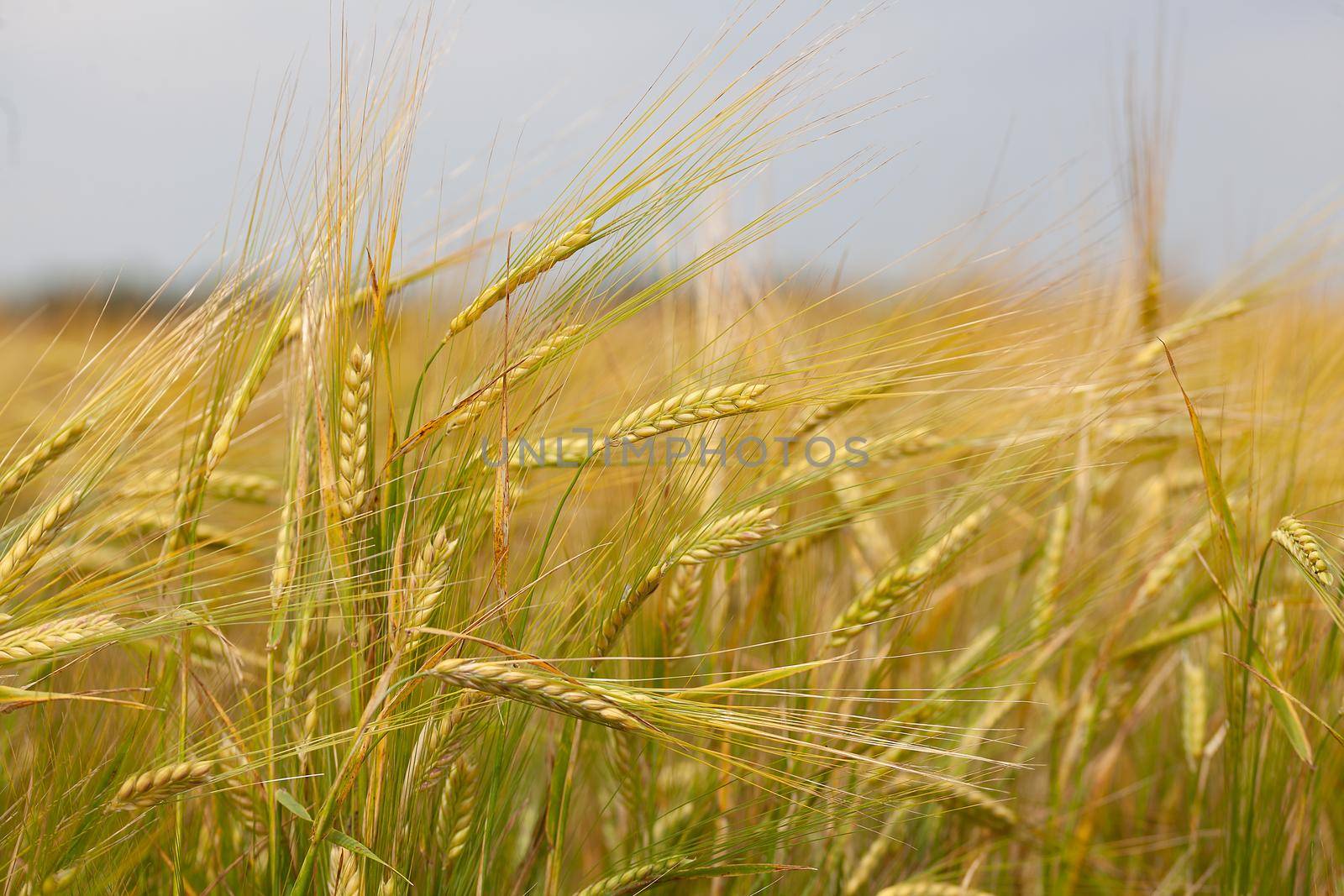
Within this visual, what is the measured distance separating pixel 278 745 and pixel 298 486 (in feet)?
0.73

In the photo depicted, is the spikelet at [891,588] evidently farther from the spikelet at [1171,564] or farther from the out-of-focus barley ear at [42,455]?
the out-of-focus barley ear at [42,455]

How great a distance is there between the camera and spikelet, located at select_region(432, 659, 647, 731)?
0.64 m

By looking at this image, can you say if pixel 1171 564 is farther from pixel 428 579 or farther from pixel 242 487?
pixel 242 487

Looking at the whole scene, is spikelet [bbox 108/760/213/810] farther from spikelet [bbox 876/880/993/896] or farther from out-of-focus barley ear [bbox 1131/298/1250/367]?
out-of-focus barley ear [bbox 1131/298/1250/367]

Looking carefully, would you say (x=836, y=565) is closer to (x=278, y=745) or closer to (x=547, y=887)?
(x=547, y=887)

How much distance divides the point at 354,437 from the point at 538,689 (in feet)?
1.01

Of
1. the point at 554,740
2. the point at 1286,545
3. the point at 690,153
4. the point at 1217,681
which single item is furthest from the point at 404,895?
the point at 1217,681

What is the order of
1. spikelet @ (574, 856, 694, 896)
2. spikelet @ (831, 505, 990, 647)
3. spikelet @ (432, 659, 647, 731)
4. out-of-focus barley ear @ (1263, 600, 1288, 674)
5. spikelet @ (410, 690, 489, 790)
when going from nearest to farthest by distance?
spikelet @ (432, 659, 647, 731), spikelet @ (410, 690, 489, 790), spikelet @ (574, 856, 694, 896), spikelet @ (831, 505, 990, 647), out-of-focus barley ear @ (1263, 600, 1288, 674)

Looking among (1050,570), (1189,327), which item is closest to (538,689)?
(1050,570)

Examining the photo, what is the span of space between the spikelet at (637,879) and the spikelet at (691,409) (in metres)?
0.40

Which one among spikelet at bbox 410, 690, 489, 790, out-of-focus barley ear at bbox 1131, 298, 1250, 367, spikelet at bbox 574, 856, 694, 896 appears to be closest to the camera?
spikelet at bbox 410, 690, 489, 790

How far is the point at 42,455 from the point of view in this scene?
0.89 meters

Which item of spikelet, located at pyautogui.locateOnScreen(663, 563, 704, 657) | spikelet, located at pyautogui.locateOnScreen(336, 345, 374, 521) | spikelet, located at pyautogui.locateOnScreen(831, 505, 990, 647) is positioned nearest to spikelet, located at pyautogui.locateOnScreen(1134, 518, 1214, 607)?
spikelet, located at pyautogui.locateOnScreen(831, 505, 990, 647)

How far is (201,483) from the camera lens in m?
0.88
